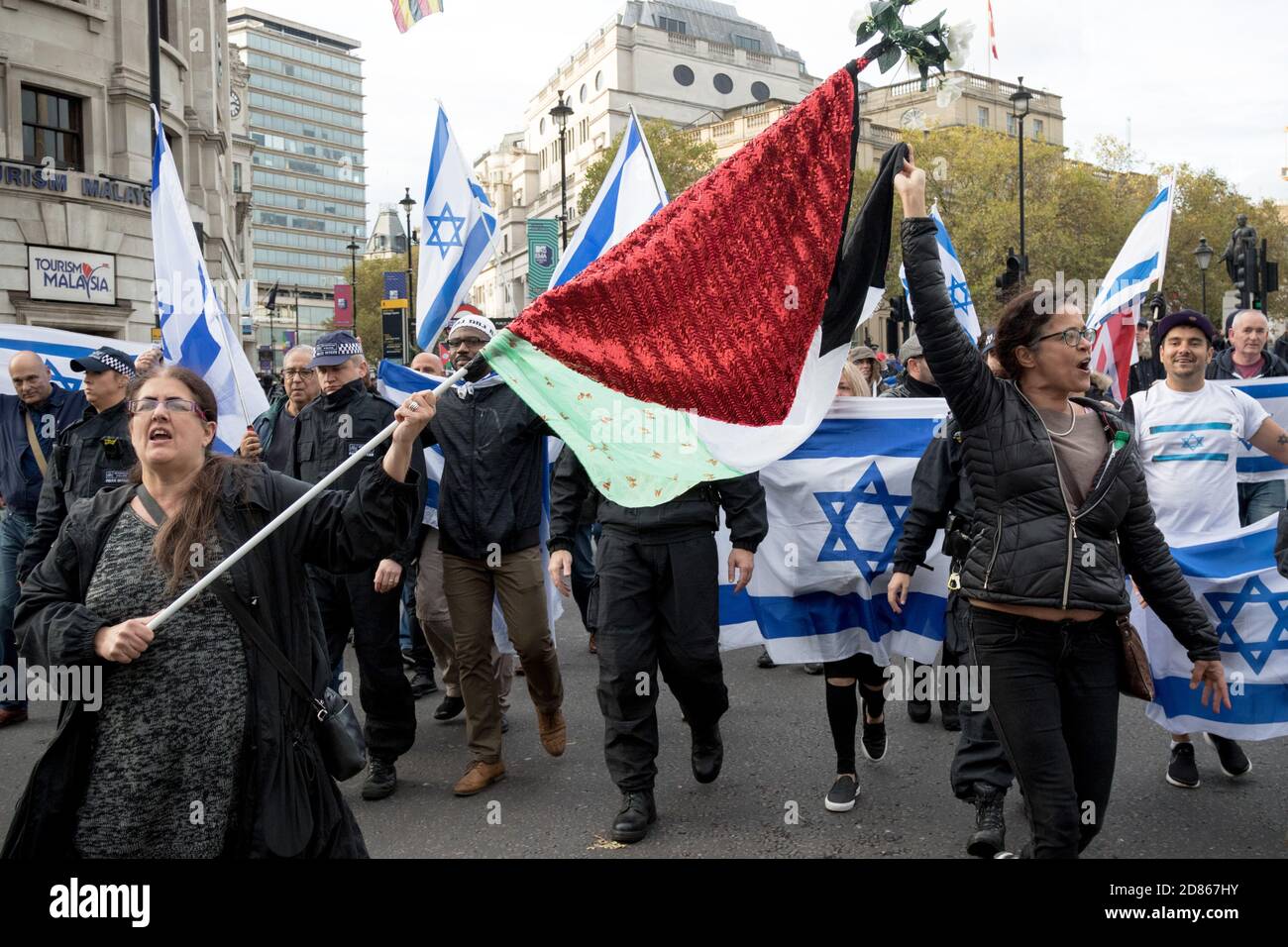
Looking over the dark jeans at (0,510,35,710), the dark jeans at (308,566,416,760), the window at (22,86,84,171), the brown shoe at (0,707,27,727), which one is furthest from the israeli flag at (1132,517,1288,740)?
the window at (22,86,84,171)

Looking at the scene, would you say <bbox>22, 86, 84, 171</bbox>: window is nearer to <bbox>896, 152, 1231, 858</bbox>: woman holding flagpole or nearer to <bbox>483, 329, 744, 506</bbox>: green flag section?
<bbox>483, 329, 744, 506</bbox>: green flag section

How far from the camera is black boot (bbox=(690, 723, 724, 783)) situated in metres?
5.13

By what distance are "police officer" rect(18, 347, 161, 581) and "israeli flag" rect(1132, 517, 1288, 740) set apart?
499 centimetres

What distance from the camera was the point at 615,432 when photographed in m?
3.56

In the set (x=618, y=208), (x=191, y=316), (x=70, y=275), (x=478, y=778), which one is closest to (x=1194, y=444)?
(x=478, y=778)

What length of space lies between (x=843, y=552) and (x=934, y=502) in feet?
3.44

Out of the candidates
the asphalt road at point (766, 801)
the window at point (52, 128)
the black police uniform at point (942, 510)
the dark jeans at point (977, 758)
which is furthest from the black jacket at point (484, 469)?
the window at point (52, 128)

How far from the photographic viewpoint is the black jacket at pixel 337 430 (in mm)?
5539

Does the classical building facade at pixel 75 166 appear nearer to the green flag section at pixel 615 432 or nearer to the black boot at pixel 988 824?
the green flag section at pixel 615 432

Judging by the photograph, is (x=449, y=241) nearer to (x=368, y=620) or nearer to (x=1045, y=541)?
(x=368, y=620)

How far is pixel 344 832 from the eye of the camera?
2.90 m

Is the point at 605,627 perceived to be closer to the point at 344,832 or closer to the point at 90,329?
the point at 344,832
